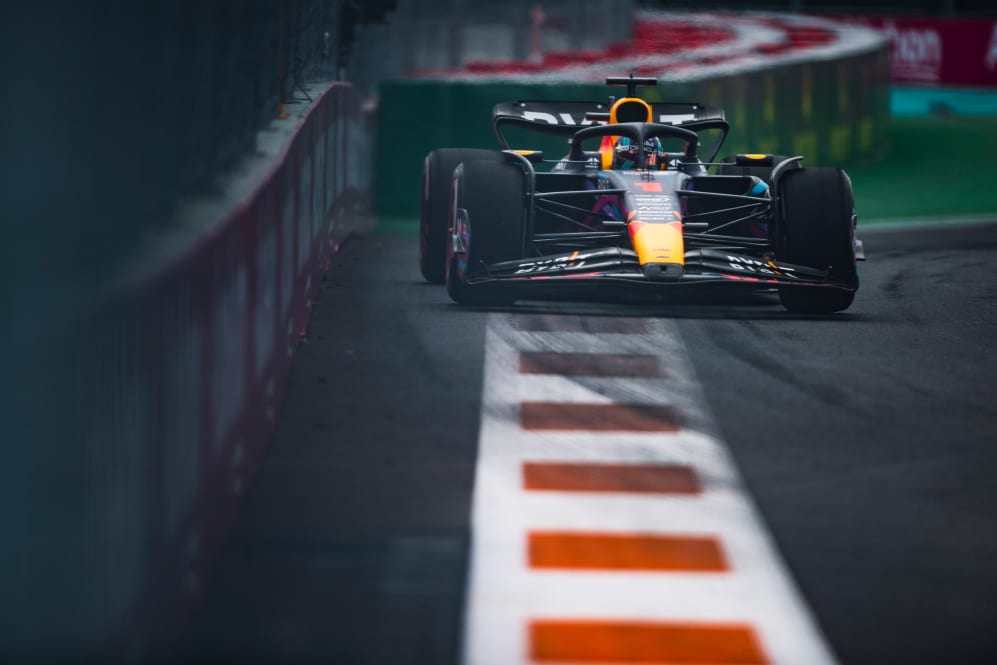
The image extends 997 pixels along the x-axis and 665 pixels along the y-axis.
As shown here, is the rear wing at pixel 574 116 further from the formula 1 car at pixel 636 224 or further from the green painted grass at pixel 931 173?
the green painted grass at pixel 931 173

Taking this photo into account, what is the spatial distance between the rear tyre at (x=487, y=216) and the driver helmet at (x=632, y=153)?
129cm

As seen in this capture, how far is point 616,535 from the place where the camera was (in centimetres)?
607

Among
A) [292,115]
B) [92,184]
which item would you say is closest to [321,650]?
[92,184]

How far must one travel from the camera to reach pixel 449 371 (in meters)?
9.09

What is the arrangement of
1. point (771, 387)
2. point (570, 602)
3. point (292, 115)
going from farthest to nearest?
point (292, 115) → point (771, 387) → point (570, 602)

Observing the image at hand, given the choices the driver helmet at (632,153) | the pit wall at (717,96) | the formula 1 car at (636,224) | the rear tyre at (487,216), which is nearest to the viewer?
the formula 1 car at (636,224)

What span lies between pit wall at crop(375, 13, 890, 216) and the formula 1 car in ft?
21.4

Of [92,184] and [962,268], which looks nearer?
[92,184]

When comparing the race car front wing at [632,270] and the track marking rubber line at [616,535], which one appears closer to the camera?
the track marking rubber line at [616,535]

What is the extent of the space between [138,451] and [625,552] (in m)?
2.06

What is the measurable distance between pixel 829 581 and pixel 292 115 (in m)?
6.13

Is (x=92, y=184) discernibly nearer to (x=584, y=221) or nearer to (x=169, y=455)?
(x=169, y=455)

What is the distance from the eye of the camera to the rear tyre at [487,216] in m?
11.0

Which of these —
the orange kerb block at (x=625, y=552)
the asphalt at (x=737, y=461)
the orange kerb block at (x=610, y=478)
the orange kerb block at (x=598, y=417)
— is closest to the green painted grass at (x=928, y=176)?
the asphalt at (x=737, y=461)
